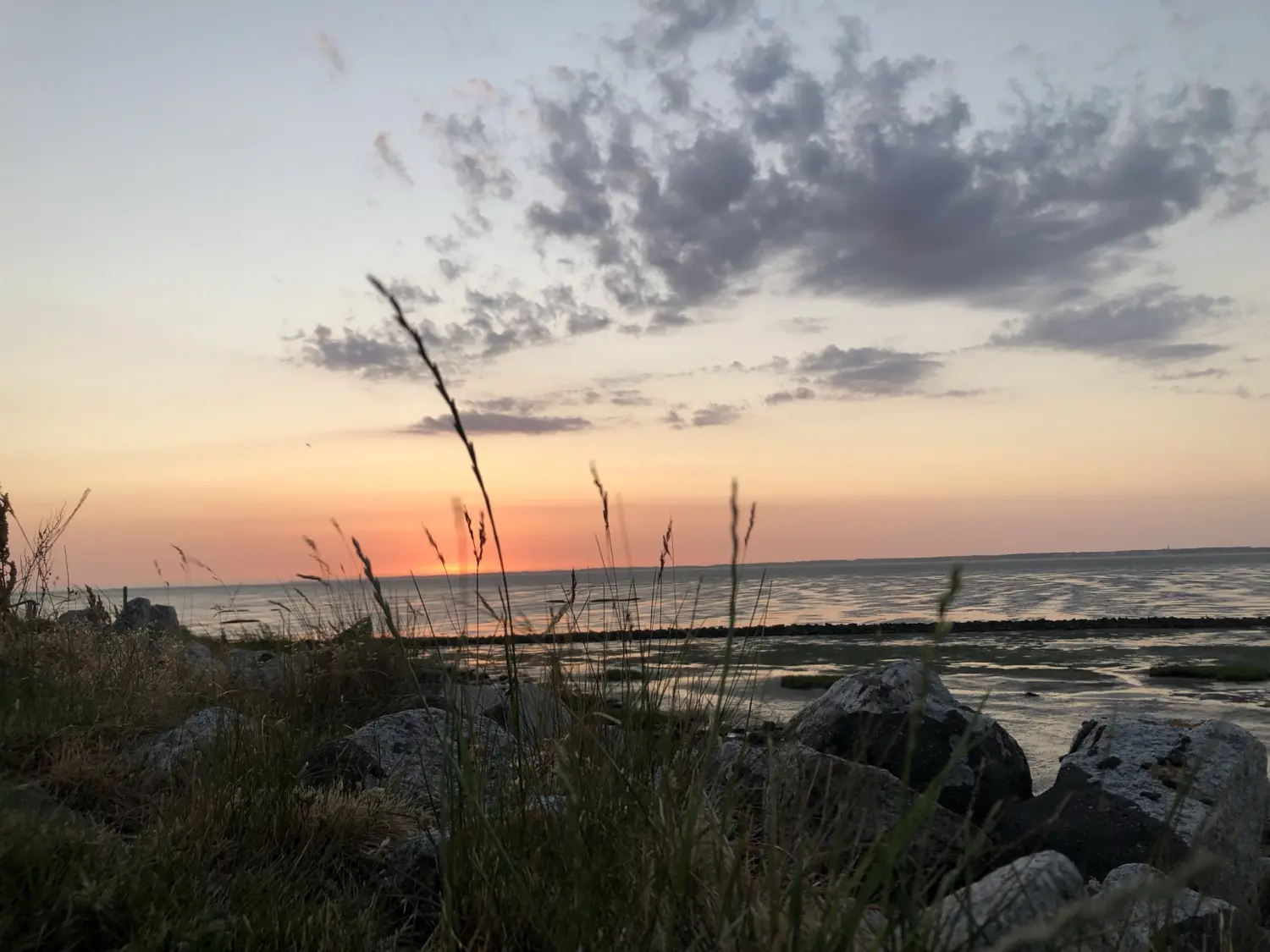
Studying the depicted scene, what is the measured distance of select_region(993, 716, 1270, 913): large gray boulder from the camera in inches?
213

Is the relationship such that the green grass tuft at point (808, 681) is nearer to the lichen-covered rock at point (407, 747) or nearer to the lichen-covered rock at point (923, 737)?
the lichen-covered rock at point (923, 737)

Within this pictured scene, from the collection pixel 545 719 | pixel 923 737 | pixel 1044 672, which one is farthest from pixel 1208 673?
pixel 545 719

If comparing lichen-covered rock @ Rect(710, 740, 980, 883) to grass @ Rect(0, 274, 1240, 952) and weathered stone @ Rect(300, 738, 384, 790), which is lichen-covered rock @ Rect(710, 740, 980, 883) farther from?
weathered stone @ Rect(300, 738, 384, 790)

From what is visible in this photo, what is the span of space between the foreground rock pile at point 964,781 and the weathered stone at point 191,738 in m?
0.02

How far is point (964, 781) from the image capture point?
640 cm

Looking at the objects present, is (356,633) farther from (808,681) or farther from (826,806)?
(808,681)

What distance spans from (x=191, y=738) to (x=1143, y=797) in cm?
601

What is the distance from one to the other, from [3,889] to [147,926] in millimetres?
444

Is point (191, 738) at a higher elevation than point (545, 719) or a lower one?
lower

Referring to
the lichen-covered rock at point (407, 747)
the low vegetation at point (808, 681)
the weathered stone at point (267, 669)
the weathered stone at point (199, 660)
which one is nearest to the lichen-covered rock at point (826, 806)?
the lichen-covered rock at point (407, 747)

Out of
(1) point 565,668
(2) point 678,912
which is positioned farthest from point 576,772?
(1) point 565,668

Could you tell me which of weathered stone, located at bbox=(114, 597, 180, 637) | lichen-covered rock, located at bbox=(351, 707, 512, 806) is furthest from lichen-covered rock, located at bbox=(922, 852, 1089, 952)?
weathered stone, located at bbox=(114, 597, 180, 637)

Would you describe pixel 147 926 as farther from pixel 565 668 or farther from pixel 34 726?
pixel 34 726

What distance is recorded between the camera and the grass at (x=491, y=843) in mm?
2107
